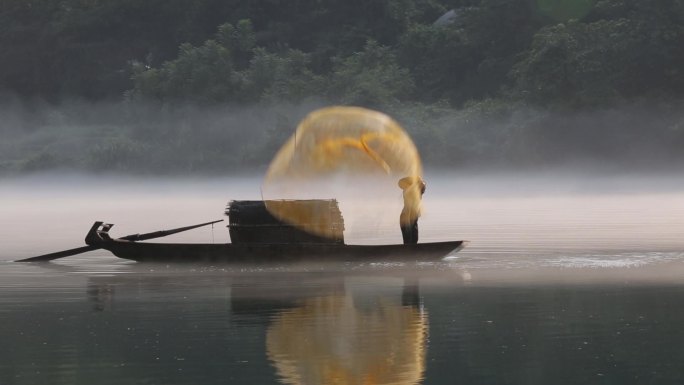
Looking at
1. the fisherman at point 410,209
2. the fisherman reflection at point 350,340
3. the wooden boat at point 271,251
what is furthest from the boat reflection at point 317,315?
the fisherman at point 410,209

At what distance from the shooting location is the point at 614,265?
32438 mm

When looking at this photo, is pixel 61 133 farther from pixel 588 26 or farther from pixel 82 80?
pixel 588 26

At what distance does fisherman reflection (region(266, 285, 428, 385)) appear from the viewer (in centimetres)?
1905

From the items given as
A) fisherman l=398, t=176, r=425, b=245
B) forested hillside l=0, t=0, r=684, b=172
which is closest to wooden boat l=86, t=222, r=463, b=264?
fisherman l=398, t=176, r=425, b=245

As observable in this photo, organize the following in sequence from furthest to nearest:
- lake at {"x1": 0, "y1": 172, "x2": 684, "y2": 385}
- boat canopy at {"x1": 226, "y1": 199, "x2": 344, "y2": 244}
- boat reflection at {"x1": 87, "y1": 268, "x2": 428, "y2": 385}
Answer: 1. boat canopy at {"x1": 226, "y1": 199, "x2": 344, "y2": 244}
2. boat reflection at {"x1": 87, "y1": 268, "x2": 428, "y2": 385}
3. lake at {"x1": 0, "y1": 172, "x2": 684, "y2": 385}

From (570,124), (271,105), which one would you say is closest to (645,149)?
(570,124)

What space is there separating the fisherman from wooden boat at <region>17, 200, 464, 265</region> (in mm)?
811

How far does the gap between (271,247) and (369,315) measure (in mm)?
9223

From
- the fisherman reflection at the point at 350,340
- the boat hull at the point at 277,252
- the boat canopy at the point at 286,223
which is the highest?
the boat canopy at the point at 286,223

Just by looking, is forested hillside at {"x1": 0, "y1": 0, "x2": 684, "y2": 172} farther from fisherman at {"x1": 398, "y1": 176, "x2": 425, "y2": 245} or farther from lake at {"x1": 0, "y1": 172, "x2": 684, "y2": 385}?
fisherman at {"x1": 398, "y1": 176, "x2": 425, "y2": 245}

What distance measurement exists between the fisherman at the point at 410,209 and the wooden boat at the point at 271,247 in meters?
0.81

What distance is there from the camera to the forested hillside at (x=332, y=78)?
8794 centimetres

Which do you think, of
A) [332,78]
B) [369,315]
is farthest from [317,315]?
[332,78]

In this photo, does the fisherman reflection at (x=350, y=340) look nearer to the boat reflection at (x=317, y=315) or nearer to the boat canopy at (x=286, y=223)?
the boat reflection at (x=317, y=315)
